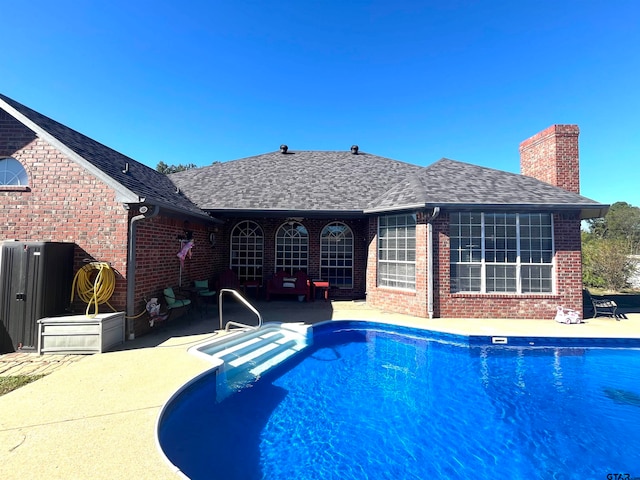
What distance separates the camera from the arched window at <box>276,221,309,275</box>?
38.6ft

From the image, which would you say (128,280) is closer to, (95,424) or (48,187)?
(48,187)

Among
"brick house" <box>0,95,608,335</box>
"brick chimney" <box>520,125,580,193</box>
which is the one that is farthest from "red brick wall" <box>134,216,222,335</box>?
"brick chimney" <box>520,125,580,193</box>

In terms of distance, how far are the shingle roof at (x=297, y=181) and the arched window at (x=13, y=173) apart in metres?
4.70

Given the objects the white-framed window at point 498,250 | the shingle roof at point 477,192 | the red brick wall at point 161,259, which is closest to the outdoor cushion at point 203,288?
the red brick wall at point 161,259

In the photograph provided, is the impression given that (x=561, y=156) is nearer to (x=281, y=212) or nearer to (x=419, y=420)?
(x=281, y=212)

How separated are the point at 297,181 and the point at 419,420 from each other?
10493mm

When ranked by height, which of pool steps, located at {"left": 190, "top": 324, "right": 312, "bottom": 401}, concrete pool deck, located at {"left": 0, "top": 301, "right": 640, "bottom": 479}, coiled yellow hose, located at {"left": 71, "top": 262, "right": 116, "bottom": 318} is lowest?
pool steps, located at {"left": 190, "top": 324, "right": 312, "bottom": 401}

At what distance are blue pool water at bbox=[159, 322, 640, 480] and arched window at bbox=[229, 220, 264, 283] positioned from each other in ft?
20.5

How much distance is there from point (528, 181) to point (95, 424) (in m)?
13.2

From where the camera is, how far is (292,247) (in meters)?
11.8

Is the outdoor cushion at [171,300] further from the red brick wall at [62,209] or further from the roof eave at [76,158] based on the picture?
the roof eave at [76,158]

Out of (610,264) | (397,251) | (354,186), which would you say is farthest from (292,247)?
(610,264)

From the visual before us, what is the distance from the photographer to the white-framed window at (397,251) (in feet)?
29.9

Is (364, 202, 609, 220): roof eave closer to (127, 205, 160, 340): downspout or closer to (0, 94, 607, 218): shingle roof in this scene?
(0, 94, 607, 218): shingle roof
